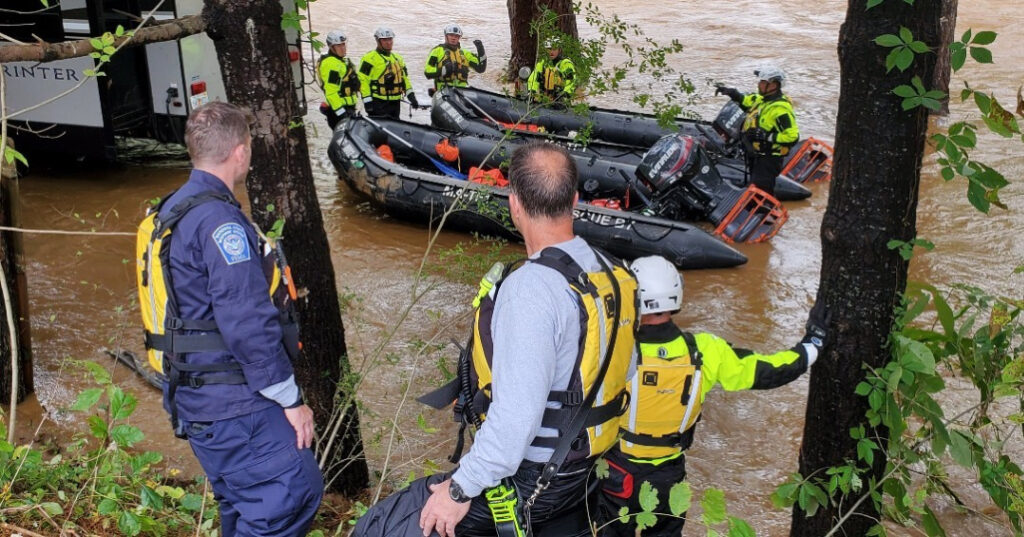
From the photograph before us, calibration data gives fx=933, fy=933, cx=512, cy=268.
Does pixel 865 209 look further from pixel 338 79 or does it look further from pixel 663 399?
pixel 338 79

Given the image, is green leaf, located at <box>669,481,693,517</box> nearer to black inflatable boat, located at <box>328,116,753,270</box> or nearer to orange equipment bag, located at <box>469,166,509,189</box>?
black inflatable boat, located at <box>328,116,753,270</box>

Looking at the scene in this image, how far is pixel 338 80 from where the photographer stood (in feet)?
32.5

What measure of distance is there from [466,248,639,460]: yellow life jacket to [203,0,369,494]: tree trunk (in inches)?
57.5

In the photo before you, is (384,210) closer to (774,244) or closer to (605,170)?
(605,170)

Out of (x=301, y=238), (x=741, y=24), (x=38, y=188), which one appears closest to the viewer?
(x=301, y=238)

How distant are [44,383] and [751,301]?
16.6 ft

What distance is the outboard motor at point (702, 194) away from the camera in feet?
26.4

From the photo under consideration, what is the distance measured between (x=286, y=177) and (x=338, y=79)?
6551mm

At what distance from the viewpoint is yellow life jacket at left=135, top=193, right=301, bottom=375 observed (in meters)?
2.63

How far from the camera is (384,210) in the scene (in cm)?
885

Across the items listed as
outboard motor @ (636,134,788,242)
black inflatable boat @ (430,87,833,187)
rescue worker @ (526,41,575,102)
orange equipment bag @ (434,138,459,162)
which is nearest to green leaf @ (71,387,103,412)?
rescue worker @ (526,41,575,102)

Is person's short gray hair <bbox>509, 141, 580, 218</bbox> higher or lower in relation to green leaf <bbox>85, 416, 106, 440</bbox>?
higher

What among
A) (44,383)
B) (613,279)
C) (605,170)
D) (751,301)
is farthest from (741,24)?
(613,279)

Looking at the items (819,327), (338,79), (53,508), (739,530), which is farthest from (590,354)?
(338,79)
